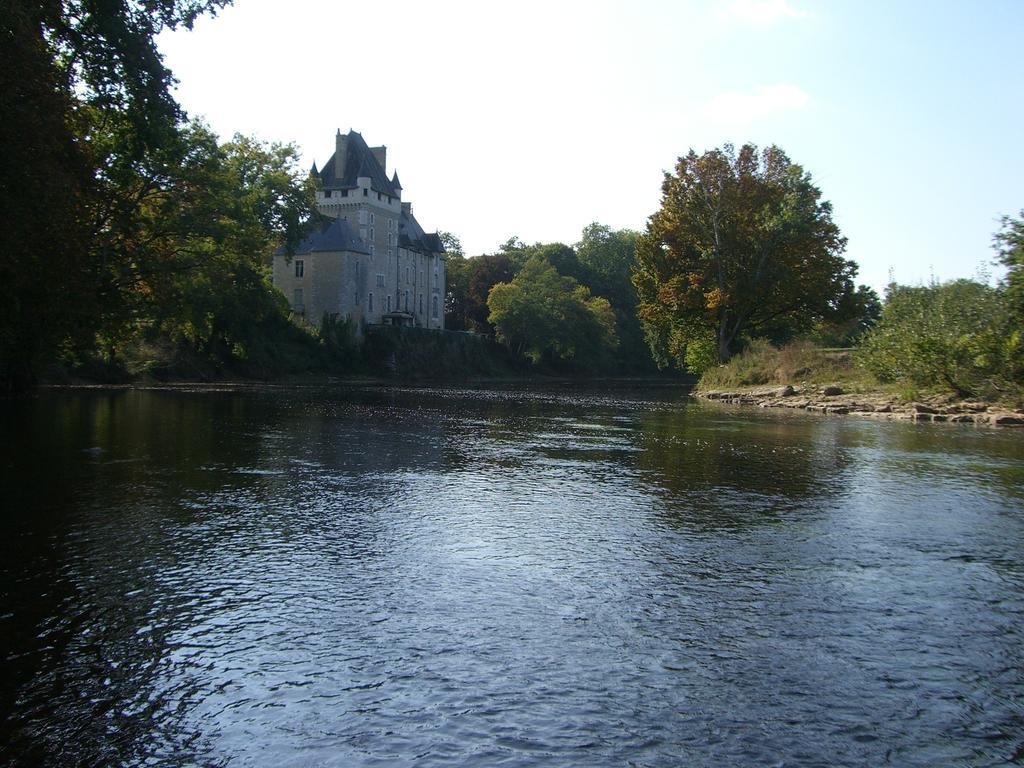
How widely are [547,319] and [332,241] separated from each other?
25.5 metres

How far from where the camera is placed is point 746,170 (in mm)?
57000

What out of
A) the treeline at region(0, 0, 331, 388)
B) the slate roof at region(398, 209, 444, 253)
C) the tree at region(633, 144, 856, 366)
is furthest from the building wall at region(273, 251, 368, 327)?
the tree at region(633, 144, 856, 366)

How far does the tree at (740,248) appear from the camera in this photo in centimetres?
5462

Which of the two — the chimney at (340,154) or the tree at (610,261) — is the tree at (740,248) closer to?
the chimney at (340,154)

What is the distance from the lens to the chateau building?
316ft

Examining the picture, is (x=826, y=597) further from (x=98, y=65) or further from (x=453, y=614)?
(x=98, y=65)

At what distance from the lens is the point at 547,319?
320ft

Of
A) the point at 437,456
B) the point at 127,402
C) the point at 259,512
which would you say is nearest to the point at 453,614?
the point at 259,512

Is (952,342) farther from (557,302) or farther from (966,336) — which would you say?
(557,302)

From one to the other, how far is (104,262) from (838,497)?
28468 mm

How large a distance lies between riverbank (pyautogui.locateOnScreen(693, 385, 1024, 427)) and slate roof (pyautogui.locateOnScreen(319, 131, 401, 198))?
6376 cm

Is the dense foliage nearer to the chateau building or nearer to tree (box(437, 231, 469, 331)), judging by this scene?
the chateau building

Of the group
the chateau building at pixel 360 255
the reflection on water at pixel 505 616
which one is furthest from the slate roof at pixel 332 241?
the reflection on water at pixel 505 616

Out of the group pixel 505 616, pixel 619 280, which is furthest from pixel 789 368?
pixel 619 280
